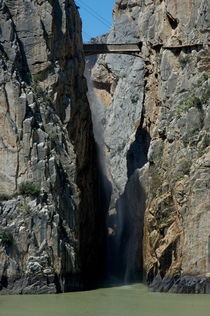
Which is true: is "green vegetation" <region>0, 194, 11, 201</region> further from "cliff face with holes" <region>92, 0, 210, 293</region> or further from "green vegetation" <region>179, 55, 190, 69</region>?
"green vegetation" <region>179, 55, 190, 69</region>

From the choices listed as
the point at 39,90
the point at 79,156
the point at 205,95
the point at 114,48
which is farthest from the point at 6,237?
the point at 114,48

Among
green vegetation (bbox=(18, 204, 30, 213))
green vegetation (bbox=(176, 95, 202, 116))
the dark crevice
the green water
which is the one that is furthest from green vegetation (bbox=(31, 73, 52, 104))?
the green water

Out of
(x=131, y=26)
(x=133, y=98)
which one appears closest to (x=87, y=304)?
(x=133, y=98)

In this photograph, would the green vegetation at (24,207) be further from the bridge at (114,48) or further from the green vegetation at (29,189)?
the bridge at (114,48)

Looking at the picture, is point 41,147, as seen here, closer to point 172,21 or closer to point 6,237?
point 6,237

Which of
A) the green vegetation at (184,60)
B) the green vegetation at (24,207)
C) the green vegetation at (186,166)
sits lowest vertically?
the green vegetation at (24,207)

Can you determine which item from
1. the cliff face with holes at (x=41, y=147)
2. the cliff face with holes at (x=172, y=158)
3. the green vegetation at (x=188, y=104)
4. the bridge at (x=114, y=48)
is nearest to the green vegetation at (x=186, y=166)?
the cliff face with holes at (x=172, y=158)
